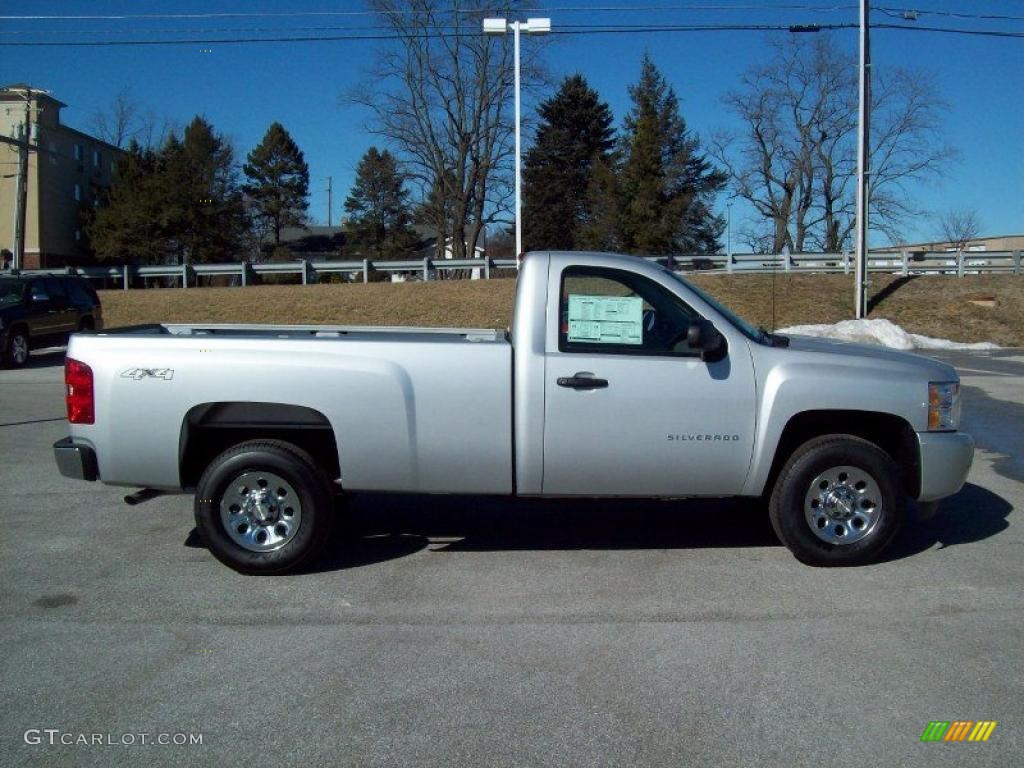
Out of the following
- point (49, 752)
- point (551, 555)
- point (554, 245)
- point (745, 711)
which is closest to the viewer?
point (49, 752)

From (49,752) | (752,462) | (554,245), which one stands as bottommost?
(49,752)

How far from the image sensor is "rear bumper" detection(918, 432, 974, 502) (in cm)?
581

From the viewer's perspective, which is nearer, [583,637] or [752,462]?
[583,637]

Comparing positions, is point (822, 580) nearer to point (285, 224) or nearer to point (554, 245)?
point (554, 245)

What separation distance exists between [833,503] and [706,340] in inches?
53.1

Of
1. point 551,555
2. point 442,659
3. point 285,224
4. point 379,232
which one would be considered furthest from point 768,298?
point 285,224

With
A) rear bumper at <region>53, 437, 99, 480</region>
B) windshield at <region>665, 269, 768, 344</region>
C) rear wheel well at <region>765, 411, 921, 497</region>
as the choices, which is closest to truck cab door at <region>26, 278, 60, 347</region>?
rear bumper at <region>53, 437, 99, 480</region>

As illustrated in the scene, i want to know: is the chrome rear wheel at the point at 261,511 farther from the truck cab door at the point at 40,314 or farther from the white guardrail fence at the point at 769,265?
the white guardrail fence at the point at 769,265

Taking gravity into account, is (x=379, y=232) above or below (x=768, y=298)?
above

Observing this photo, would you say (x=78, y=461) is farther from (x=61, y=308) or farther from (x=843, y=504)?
(x=61, y=308)

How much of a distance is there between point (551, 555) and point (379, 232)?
198ft

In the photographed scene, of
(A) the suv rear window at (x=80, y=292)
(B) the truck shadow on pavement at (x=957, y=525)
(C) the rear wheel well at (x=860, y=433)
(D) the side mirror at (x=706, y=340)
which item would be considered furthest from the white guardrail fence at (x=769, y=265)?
(D) the side mirror at (x=706, y=340)

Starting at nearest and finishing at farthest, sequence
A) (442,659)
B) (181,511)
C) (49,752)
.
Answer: (49,752), (442,659), (181,511)

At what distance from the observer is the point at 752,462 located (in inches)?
227
